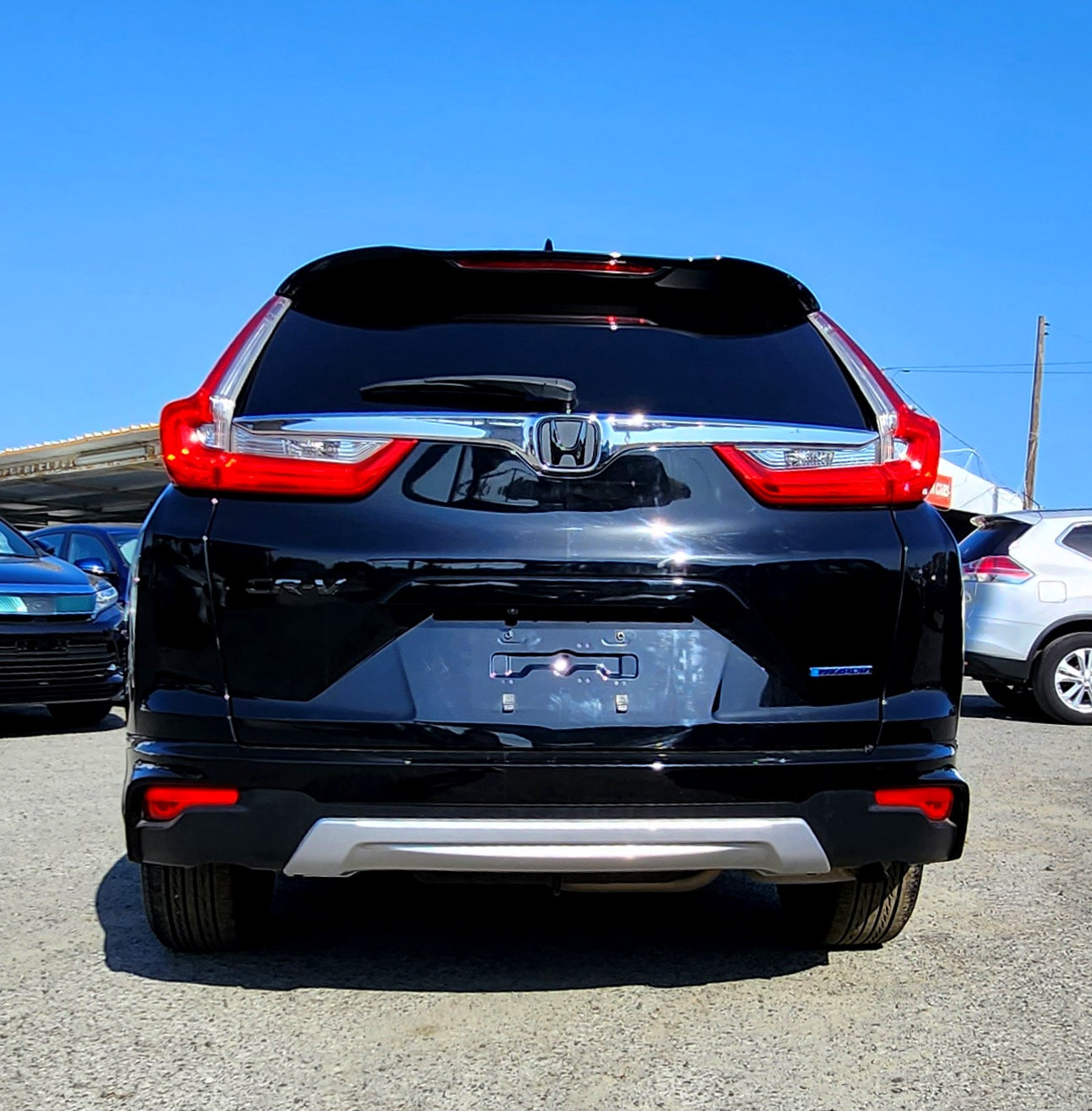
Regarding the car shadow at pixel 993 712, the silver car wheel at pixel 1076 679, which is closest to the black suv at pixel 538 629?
the silver car wheel at pixel 1076 679

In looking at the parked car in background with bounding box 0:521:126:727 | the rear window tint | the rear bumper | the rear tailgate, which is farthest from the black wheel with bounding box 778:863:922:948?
the rear window tint

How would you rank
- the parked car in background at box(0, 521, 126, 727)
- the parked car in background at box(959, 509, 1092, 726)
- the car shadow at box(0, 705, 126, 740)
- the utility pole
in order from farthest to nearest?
the utility pole < the parked car in background at box(959, 509, 1092, 726) < the car shadow at box(0, 705, 126, 740) < the parked car in background at box(0, 521, 126, 727)

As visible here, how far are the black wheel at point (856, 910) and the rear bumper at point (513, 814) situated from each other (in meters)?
0.54

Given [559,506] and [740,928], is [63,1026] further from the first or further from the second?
[740,928]

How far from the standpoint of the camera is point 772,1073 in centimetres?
269

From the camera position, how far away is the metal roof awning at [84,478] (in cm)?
2584

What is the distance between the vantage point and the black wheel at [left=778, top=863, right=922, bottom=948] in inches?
133

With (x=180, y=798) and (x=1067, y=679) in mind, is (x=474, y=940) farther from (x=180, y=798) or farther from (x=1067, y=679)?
(x=1067, y=679)

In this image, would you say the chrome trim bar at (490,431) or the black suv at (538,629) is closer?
Result: the black suv at (538,629)

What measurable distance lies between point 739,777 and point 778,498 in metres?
0.61

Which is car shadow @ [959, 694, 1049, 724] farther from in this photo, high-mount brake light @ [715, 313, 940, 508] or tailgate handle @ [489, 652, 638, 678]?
tailgate handle @ [489, 652, 638, 678]

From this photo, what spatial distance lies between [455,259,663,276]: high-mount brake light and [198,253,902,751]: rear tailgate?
11.4 inches

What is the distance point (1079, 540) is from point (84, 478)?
23069 mm

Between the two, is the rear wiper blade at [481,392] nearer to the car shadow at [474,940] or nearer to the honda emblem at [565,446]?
the honda emblem at [565,446]
